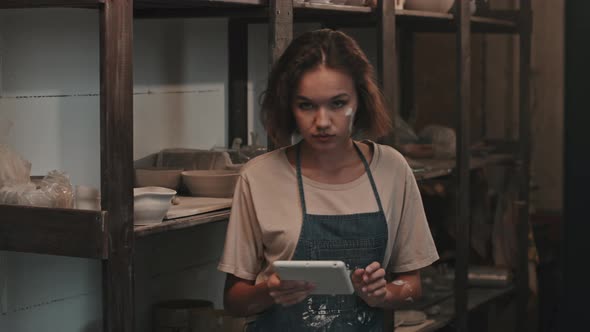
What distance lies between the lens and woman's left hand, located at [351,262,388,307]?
2119mm

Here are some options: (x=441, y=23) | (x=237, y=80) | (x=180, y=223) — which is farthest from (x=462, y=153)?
(x=180, y=223)

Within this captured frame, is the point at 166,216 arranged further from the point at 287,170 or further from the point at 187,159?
the point at 187,159

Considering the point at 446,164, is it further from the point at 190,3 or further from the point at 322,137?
the point at 322,137

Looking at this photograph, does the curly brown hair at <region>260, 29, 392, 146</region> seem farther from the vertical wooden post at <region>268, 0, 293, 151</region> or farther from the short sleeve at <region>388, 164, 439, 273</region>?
the vertical wooden post at <region>268, 0, 293, 151</region>

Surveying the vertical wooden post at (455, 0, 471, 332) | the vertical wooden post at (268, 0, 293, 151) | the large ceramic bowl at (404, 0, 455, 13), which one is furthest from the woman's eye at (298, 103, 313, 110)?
the vertical wooden post at (455, 0, 471, 332)

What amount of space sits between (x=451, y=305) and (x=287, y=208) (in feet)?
6.90

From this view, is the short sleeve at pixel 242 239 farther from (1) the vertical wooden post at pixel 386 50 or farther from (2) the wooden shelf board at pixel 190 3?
(1) the vertical wooden post at pixel 386 50

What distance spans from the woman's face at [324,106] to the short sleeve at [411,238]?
9.7 inches

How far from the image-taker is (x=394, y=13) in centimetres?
346

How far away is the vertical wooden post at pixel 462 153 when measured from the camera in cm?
397

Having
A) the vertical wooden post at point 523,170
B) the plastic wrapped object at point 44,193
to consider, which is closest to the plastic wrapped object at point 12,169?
the plastic wrapped object at point 44,193

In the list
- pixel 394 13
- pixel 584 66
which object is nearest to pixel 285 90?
pixel 394 13

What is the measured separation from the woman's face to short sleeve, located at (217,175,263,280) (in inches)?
8.2

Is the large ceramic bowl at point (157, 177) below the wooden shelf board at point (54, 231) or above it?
above
